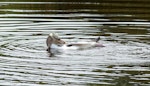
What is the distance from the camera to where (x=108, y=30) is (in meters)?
22.2

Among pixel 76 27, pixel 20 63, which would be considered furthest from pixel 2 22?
pixel 20 63

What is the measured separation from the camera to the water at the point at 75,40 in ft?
50.6

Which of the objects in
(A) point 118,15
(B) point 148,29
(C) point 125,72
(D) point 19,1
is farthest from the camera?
(D) point 19,1

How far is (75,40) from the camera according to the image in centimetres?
2036

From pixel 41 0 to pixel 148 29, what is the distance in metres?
8.72

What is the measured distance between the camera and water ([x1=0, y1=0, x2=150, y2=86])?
15.4 meters

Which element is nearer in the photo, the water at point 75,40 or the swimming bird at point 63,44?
the water at point 75,40

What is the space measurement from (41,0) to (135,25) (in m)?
7.74

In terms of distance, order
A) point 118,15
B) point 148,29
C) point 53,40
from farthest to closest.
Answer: point 118,15 < point 148,29 < point 53,40

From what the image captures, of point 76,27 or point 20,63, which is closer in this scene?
point 20,63

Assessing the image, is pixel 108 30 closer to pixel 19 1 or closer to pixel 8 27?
pixel 8 27

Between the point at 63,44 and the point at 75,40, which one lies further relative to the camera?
the point at 75,40

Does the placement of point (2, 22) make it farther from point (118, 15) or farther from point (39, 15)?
point (118, 15)

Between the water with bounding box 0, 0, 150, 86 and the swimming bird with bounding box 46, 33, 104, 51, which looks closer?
the water with bounding box 0, 0, 150, 86
